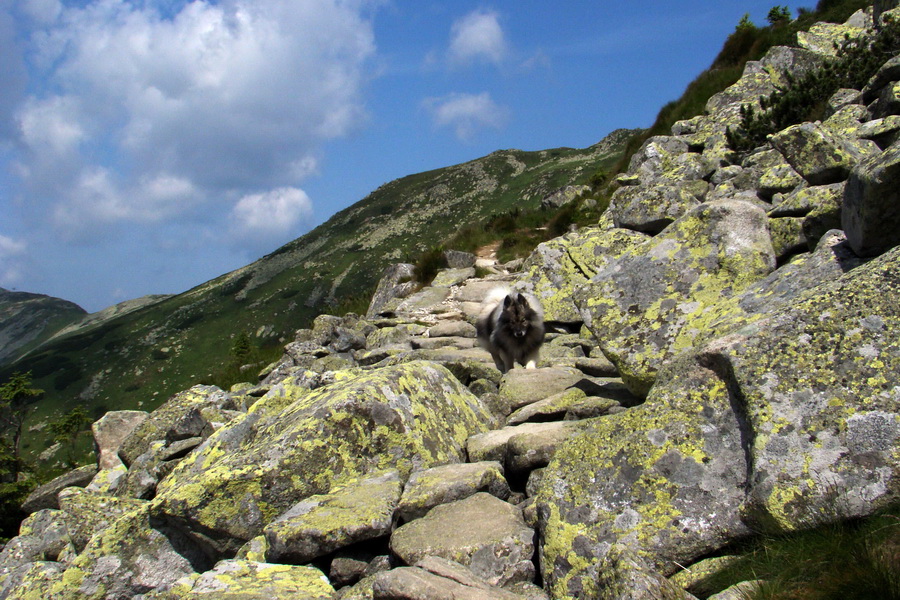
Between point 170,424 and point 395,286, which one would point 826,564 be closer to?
point 170,424

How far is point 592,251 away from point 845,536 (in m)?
7.94

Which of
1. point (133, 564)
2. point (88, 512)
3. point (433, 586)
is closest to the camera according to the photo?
point (433, 586)

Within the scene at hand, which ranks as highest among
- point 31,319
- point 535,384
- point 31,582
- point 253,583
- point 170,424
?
point 31,319

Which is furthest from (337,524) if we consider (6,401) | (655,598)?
(6,401)

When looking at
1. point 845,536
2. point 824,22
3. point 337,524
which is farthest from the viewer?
point 824,22

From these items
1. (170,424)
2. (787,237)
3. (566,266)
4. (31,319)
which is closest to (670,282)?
(787,237)

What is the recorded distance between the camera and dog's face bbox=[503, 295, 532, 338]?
9.35 metres

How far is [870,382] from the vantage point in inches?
112

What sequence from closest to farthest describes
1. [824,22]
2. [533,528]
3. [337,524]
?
1. [533,528]
2. [337,524]
3. [824,22]

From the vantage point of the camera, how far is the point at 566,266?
10.7m

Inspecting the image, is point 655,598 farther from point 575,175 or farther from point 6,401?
point 575,175

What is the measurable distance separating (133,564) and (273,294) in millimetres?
59576

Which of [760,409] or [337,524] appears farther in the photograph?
[337,524]

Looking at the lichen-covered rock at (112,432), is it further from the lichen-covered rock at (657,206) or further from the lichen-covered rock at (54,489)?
the lichen-covered rock at (657,206)
